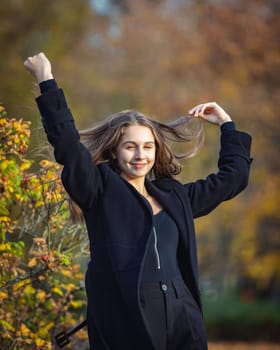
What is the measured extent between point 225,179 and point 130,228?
665mm

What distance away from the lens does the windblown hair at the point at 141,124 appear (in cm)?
396

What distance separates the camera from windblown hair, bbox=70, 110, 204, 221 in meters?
3.96

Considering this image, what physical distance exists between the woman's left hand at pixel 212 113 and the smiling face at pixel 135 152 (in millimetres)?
482

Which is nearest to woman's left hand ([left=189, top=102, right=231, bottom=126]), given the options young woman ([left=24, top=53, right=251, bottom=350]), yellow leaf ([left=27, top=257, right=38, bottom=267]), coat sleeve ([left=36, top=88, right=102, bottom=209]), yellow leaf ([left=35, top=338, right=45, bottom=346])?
young woman ([left=24, top=53, right=251, bottom=350])

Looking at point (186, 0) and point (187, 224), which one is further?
point (186, 0)

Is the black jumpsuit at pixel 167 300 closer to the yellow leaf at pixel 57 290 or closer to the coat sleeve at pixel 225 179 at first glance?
the coat sleeve at pixel 225 179

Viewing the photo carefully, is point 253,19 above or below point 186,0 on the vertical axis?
below

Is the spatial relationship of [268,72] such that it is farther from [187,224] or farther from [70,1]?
[187,224]

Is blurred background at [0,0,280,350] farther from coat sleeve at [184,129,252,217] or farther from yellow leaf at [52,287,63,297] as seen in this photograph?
coat sleeve at [184,129,252,217]

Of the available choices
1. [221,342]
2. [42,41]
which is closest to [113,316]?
[221,342]

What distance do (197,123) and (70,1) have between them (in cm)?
1458

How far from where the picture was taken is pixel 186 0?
18.7m

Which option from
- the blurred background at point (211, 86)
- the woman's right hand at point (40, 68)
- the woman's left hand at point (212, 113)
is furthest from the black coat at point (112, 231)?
the blurred background at point (211, 86)

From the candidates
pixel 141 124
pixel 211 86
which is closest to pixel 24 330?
pixel 141 124
